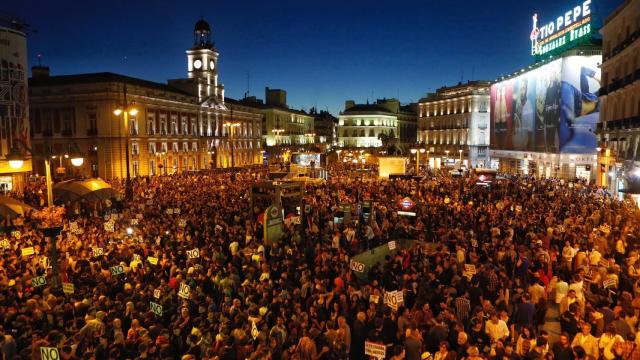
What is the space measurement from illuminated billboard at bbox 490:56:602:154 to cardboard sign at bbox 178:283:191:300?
4359cm

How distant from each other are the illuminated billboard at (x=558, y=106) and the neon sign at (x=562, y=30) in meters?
2.11

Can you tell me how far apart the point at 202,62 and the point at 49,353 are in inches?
2709

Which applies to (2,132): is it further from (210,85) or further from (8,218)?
(210,85)

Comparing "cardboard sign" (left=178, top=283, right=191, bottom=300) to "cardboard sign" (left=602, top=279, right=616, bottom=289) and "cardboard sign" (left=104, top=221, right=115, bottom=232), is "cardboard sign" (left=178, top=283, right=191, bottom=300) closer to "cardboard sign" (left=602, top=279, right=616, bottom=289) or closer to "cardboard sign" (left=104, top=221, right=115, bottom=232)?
"cardboard sign" (left=104, top=221, right=115, bottom=232)

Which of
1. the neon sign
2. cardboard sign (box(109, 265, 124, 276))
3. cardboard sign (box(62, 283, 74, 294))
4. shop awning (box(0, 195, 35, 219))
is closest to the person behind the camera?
cardboard sign (box(62, 283, 74, 294))

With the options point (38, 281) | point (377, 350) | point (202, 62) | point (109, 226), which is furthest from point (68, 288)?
point (202, 62)

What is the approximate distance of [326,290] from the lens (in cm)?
1162

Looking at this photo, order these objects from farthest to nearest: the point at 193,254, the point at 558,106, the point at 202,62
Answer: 1. the point at 202,62
2. the point at 558,106
3. the point at 193,254

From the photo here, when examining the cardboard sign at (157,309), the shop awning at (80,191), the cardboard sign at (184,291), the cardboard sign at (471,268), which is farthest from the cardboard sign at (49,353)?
the shop awning at (80,191)

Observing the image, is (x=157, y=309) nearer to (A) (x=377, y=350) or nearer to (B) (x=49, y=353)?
(B) (x=49, y=353)

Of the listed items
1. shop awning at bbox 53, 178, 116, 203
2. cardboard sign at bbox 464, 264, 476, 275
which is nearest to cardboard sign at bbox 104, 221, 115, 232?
shop awning at bbox 53, 178, 116, 203

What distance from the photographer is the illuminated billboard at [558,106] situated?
44500 millimetres

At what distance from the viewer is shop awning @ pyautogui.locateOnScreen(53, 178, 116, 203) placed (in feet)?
74.8

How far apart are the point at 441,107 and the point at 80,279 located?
78237 mm
